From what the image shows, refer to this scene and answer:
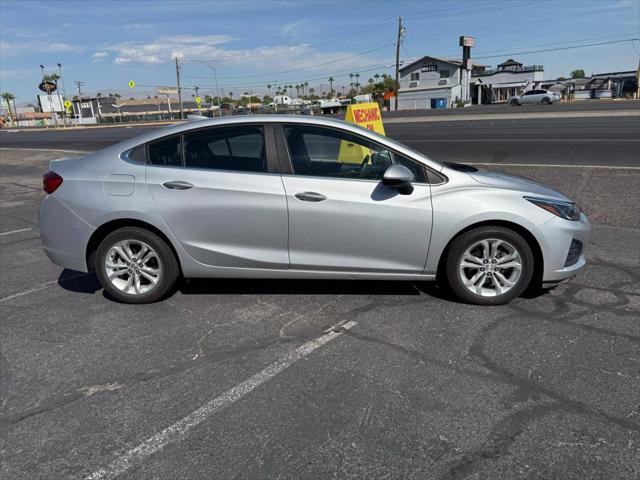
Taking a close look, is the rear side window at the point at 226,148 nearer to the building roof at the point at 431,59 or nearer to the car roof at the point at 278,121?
the car roof at the point at 278,121

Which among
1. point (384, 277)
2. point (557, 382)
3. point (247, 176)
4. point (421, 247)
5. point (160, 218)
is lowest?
point (557, 382)

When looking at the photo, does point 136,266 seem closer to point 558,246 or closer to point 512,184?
point 512,184

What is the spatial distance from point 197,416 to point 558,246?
3128 mm

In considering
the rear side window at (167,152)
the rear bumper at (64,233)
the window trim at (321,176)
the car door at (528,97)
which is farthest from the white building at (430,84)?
the rear bumper at (64,233)

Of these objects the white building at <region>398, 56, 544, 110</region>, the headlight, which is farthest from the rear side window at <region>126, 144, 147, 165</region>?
the white building at <region>398, 56, 544, 110</region>

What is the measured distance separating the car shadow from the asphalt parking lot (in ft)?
0.09

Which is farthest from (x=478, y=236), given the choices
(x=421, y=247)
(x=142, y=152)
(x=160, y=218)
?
(x=142, y=152)

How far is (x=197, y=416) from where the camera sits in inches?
115

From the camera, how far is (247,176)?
4.26 meters

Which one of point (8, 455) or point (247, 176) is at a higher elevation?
point (247, 176)

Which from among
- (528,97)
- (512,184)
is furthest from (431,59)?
(512,184)

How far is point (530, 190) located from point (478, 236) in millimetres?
640

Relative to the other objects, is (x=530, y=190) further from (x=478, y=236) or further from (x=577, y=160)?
(x=577, y=160)

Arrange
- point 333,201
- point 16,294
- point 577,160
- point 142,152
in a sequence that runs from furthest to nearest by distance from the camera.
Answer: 1. point 577,160
2. point 16,294
3. point 142,152
4. point 333,201
